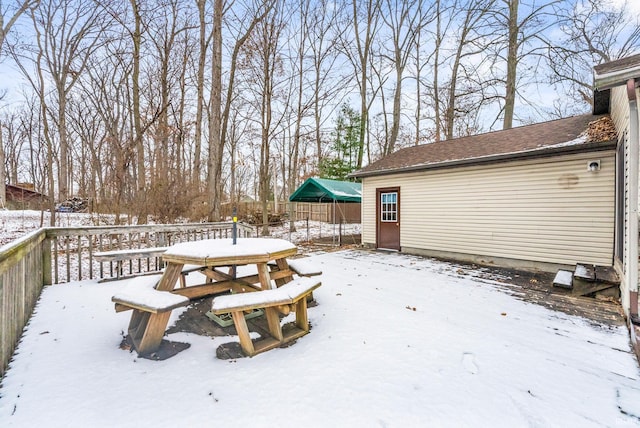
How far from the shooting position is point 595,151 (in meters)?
5.04

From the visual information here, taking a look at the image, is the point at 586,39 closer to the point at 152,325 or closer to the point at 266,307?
the point at 266,307

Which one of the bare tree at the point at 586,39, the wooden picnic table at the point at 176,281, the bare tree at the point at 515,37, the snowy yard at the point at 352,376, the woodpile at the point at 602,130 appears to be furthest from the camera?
the bare tree at the point at 515,37

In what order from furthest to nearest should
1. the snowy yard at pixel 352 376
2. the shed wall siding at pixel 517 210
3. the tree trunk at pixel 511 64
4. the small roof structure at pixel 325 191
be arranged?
the tree trunk at pixel 511 64 < the small roof structure at pixel 325 191 < the shed wall siding at pixel 517 210 < the snowy yard at pixel 352 376

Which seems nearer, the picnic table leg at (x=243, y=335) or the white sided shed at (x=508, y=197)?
the picnic table leg at (x=243, y=335)

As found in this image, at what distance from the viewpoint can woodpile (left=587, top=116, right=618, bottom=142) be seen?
489 centimetres

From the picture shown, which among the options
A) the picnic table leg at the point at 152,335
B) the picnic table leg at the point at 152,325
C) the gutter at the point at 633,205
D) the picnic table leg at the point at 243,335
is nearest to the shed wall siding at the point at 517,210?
the gutter at the point at 633,205

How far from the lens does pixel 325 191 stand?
8.70 meters

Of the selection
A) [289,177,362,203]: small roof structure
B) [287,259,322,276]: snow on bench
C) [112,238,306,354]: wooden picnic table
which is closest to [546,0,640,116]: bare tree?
[289,177,362,203]: small roof structure

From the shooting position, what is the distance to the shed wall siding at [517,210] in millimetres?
5098

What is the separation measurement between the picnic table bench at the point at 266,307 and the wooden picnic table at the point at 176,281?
0.28m

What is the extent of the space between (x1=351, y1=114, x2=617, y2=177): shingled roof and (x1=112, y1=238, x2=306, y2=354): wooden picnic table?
5.06m

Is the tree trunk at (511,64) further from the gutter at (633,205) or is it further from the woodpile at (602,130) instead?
the gutter at (633,205)

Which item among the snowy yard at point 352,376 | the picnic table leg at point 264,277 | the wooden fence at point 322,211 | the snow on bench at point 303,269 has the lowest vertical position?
the snowy yard at point 352,376

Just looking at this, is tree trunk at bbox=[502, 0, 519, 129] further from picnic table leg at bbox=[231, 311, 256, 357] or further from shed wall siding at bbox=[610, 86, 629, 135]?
picnic table leg at bbox=[231, 311, 256, 357]
